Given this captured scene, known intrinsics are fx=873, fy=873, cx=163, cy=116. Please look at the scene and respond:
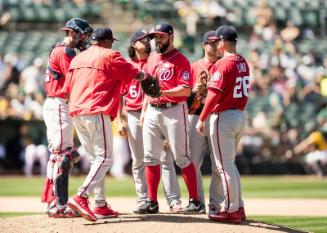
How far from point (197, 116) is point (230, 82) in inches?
50.6

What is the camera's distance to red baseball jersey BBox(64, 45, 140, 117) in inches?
345

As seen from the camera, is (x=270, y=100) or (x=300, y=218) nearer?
(x=300, y=218)

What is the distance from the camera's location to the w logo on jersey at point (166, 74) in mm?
9461

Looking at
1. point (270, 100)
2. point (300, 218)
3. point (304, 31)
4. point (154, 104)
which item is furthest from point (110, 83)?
point (304, 31)

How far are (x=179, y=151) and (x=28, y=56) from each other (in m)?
13.4

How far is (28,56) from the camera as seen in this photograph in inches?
877

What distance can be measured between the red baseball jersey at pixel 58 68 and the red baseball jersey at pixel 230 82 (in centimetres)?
162

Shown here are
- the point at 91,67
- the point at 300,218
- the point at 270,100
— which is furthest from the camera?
the point at 270,100

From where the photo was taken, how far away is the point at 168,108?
948 cm

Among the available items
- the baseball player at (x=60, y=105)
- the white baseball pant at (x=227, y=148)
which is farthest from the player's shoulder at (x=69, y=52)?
the white baseball pant at (x=227, y=148)

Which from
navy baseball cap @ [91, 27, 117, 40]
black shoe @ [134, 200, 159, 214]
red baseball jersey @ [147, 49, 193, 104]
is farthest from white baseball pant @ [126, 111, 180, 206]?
navy baseball cap @ [91, 27, 117, 40]

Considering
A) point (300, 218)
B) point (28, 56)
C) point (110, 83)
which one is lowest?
point (300, 218)

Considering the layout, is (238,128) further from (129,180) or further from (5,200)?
(129,180)

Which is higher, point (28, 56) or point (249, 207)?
point (28, 56)
